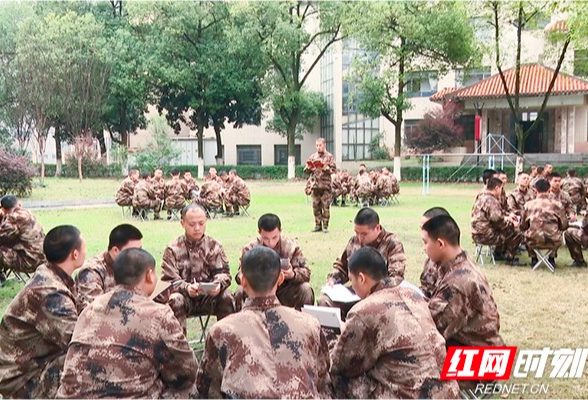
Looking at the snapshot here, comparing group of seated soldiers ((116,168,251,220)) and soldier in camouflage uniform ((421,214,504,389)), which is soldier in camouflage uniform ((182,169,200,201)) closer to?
group of seated soldiers ((116,168,251,220))

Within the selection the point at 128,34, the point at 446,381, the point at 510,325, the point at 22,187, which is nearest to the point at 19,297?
the point at 446,381

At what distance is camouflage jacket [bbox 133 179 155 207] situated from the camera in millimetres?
14875

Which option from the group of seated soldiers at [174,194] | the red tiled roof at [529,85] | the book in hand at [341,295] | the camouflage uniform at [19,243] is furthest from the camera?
the red tiled roof at [529,85]

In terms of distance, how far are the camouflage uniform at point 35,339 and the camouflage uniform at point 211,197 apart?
12.0 metres

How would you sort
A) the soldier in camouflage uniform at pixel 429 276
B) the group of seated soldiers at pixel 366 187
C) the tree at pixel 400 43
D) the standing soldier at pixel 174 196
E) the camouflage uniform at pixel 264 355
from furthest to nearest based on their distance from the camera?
the tree at pixel 400 43
the group of seated soldiers at pixel 366 187
the standing soldier at pixel 174 196
the soldier in camouflage uniform at pixel 429 276
the camouflage uniform at pixel 264 355

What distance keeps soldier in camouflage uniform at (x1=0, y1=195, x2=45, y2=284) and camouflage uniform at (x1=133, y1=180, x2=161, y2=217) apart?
7.31m

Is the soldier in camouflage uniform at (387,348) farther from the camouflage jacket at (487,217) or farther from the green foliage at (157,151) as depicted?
the green foliage at (157,151)

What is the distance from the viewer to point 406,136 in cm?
3316

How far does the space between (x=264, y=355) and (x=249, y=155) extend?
126 feet

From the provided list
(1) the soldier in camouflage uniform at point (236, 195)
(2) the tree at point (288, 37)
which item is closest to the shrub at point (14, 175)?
(1) the soldier in camouflage uniform at point (236, 195)

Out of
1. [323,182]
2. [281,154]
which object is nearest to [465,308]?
[323,182]

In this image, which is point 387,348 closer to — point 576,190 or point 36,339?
point 36,339

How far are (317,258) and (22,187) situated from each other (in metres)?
A: 15.2

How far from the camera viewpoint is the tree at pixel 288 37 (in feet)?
94.1
